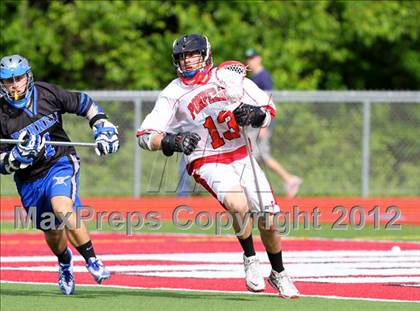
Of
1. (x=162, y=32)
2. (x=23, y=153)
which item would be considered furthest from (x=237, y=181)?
(x=162, y=32)

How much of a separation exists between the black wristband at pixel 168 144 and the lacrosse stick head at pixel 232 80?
2.02 feet

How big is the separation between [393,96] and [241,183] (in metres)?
10.3

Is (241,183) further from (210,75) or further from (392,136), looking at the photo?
(392,136)

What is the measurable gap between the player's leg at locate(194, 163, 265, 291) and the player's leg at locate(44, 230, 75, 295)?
3.84ft

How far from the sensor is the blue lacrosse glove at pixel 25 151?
898 centimetres

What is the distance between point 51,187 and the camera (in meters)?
9.22

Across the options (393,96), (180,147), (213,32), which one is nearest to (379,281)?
(180,147)

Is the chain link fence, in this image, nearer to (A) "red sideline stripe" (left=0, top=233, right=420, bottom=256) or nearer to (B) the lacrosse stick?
(A) "red sideline stripe" (left=0, top=233, right=420, bottom=256)

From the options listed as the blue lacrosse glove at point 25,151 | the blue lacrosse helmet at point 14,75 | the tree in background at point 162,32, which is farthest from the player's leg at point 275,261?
the tree in background at point 162,32

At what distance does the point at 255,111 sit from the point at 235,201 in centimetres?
67

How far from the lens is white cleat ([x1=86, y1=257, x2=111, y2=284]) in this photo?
910 centimetres

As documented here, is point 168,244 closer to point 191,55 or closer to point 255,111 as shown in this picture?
point 191,55

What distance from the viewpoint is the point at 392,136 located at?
19062mm

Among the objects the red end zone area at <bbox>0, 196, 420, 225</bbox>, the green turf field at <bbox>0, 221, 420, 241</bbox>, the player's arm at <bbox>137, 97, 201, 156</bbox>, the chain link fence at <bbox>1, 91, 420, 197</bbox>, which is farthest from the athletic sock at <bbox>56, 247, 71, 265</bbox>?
the chain link fence at <bbox>1, 91, 420, 197</bbox>
